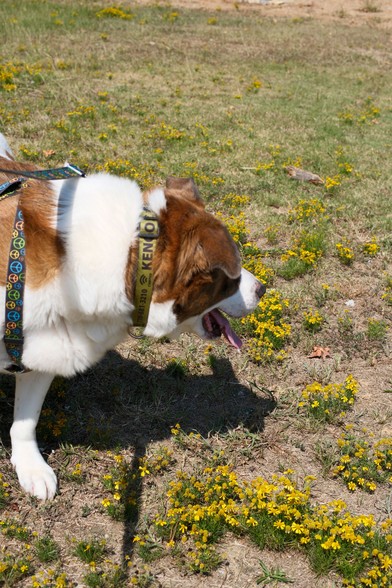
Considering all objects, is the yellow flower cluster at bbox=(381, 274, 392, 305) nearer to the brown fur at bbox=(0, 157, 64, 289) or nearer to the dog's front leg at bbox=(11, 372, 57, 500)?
the dog's front leg at bbox=(11, 372, 57, 500)

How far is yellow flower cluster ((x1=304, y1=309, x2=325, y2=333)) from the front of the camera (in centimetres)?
505

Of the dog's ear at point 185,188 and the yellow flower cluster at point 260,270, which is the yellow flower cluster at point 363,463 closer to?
the dog's ear at point 185,188

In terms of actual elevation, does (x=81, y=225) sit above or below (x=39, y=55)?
above

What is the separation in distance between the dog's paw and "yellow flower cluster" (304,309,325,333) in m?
2.45

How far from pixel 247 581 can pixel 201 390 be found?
1.56 meters

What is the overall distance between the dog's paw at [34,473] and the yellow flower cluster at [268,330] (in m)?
1.84

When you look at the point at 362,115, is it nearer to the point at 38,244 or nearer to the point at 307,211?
the point at 307,211

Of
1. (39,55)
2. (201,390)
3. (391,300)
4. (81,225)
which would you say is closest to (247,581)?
(201,390)

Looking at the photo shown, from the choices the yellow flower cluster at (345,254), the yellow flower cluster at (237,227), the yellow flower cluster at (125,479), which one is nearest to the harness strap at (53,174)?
the yellow flower cluster at (125,479)

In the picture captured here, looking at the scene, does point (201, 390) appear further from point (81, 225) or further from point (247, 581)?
point (81, 225)

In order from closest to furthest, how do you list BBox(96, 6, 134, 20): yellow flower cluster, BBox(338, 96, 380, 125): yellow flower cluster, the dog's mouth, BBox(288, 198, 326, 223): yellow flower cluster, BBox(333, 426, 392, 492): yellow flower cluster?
the dog's mouth → BBox(333, 426, 392, 492): yellow flower cluster → BBox(288, 198, 326, 223): yellow flower cluster → BBox(338, 96, 380, 125): yellow flower cluster → BBox(96, 6, 134, 20): yellow flower cluster

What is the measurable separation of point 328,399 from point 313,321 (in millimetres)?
906

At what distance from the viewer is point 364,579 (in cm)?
304

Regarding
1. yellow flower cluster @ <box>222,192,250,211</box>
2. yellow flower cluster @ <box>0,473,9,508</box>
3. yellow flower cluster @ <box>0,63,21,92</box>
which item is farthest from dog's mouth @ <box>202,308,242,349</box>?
yellow flower cluster @ <box>0,63,21,92</box>
